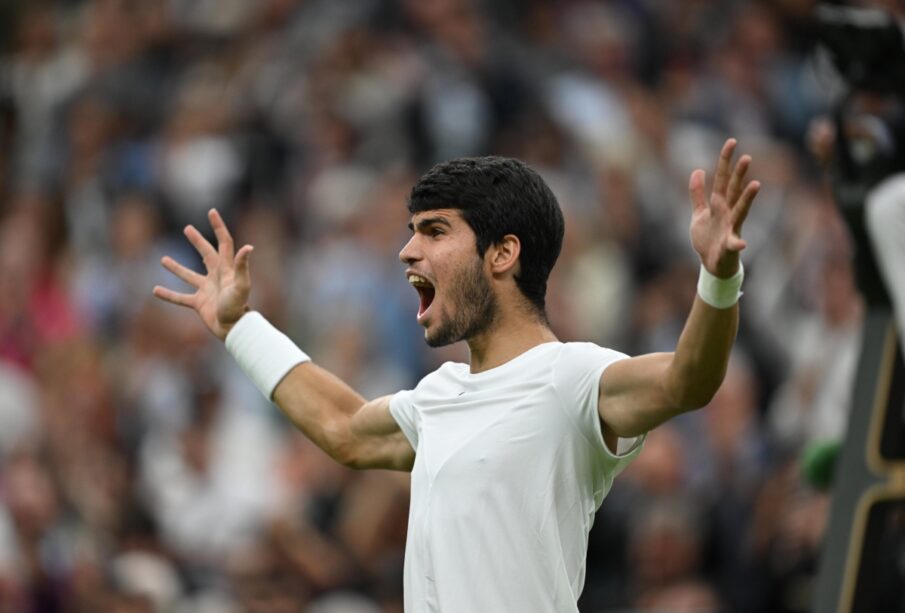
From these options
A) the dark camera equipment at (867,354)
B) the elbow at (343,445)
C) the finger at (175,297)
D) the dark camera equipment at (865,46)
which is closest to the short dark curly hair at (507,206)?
the elbow at (343,445)

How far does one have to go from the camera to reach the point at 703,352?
340 cm

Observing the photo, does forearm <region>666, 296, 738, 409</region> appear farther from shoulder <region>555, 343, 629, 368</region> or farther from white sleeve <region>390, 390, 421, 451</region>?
white sleeve <region>390, 390, 421, 451</region>

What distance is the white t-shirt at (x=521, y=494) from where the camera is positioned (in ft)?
12.2

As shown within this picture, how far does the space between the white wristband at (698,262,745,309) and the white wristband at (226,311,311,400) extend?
1442 mm

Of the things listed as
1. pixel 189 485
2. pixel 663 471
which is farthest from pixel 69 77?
pixel 663 471

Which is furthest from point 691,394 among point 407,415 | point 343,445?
point 343,445

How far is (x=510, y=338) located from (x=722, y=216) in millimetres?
690

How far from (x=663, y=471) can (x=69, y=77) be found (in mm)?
6525

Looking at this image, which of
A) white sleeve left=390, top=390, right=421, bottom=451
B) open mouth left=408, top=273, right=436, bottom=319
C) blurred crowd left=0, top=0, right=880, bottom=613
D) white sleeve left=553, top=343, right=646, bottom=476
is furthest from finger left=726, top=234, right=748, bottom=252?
blurred crowd left=0, top=0, right=880, bottom=613

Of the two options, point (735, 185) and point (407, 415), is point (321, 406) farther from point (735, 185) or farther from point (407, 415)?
point (735, 185)

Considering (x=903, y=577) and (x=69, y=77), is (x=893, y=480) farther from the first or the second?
(x=69, y=77)

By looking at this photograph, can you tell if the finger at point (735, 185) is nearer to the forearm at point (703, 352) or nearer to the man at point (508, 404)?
the man at point (508, 404)

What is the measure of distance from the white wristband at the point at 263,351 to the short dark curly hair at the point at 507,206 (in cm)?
76

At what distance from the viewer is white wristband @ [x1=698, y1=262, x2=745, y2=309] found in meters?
3.40
